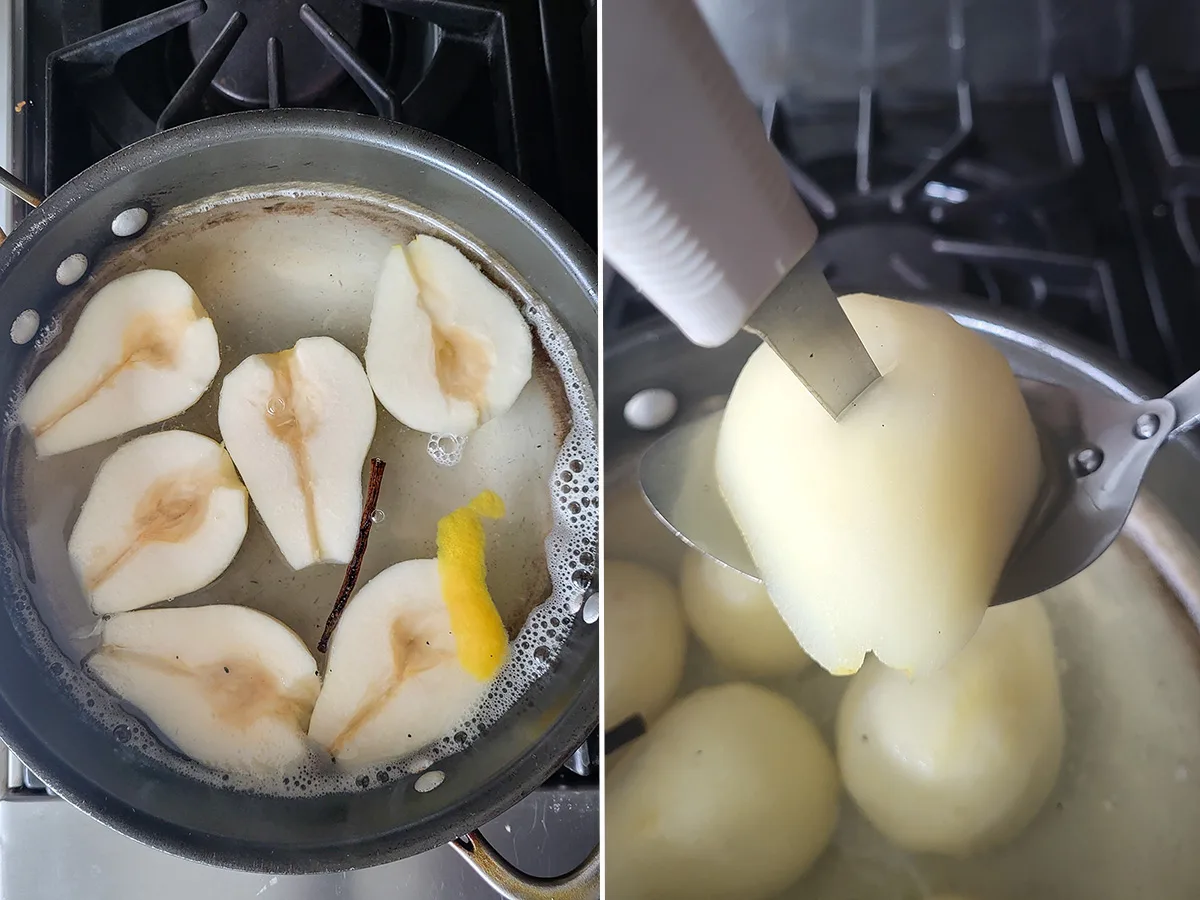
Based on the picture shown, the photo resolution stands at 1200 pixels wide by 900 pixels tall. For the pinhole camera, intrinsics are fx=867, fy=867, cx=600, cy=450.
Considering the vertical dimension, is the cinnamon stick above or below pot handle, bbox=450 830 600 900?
above

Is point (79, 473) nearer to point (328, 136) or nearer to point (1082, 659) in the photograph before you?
point (328, 136)

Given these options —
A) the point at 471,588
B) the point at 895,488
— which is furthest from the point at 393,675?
the point at 895,488

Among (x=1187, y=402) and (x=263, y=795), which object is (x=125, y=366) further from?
(x=1187, y=402)

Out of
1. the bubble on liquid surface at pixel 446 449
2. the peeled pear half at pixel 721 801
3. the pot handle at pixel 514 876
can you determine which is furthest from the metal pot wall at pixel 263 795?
the peeled pear half at pixel 721 801

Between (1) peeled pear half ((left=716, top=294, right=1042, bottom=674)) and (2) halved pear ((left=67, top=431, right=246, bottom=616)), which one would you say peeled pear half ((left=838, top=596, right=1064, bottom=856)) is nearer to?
(1) peeled pear half ((left=716, top=294, right=1042, bottom=674))

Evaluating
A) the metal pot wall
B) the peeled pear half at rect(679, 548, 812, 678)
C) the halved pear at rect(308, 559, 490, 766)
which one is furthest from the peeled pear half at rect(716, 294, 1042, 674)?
the halved pear at rect(308, 559, 490, 766)
